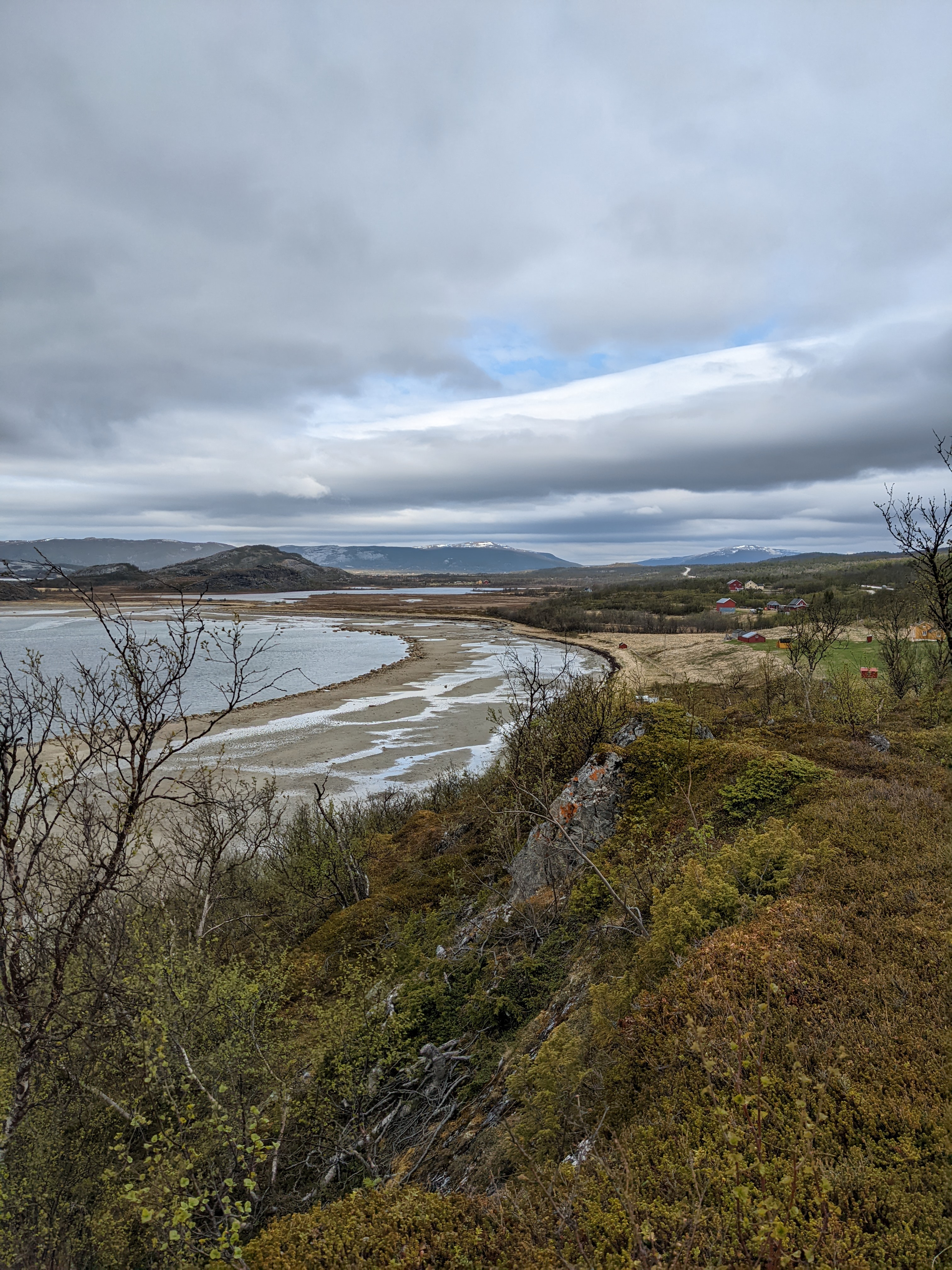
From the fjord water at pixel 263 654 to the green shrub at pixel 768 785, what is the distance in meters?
20.9

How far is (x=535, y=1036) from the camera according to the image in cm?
545

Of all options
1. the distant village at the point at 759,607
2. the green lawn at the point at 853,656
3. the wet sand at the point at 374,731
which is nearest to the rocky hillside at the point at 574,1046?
the wet sand at the point at 374,731

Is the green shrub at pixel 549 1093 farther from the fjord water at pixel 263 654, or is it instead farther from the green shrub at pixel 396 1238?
the fjord water at pixel 263 654

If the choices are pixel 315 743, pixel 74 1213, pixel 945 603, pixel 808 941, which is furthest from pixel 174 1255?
pixel 315 743

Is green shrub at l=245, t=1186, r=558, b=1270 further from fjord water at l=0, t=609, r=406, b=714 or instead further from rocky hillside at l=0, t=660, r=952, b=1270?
fjord water at l=0, t=609, r=406, b=714

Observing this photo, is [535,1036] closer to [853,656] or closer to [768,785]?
[768,785]

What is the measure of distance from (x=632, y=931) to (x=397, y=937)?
16.9 feet

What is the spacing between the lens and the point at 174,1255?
4.19 metres

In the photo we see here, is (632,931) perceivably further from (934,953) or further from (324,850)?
(324,850)

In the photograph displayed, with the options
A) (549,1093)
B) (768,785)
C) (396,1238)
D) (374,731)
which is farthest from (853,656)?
(396,1238)

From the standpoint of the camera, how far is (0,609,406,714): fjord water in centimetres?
4534

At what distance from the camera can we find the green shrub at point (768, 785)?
7223 millimetres

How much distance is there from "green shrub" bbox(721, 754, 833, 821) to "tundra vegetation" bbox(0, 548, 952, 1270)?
0.04 m

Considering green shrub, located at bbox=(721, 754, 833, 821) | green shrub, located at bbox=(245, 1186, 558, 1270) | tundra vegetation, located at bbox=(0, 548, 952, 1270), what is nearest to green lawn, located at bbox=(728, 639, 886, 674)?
green shrub, located at bbox=(721, 754, 833, 821)
